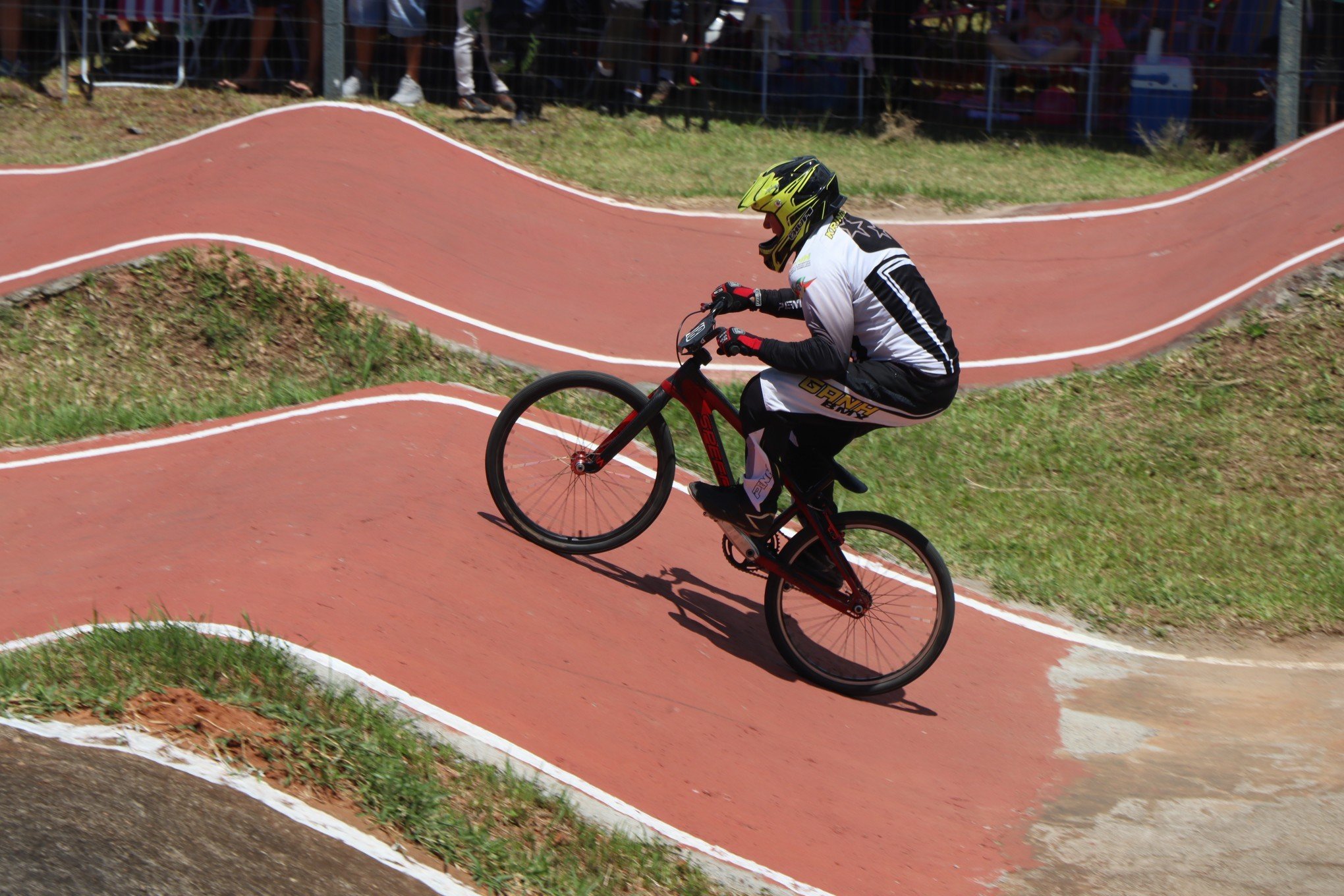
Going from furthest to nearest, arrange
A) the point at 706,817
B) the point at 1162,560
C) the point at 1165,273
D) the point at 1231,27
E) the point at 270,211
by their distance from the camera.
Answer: the point at 1231,27 → the point at 1165,273 → the point at 270,211 → the point at 1162,560 → the point at 706,817

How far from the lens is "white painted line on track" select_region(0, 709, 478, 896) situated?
3682mm

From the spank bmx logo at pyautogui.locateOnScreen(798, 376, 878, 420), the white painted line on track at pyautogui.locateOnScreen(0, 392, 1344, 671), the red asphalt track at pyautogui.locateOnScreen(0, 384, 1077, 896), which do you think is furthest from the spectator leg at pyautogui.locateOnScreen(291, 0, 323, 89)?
the spank bmx logo at pyautogui.locateOnScreen(798, 376, 878, 420)

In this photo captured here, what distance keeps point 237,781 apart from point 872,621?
3191mm

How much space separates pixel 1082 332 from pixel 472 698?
701cm

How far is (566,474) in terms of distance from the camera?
20.0 ft

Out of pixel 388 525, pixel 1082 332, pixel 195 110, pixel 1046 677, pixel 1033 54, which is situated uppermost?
pixel 1033 54

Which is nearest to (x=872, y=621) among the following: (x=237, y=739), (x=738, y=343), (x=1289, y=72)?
(x=738, y=343)

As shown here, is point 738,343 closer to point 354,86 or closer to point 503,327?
point 503,327

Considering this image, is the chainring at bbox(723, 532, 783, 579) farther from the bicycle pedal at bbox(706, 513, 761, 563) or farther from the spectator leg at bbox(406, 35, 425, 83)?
the spectator leg at bbox(406, 35, 425, 83)

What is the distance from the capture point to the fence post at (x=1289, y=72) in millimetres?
13227

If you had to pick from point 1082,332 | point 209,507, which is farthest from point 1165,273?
point 209,507

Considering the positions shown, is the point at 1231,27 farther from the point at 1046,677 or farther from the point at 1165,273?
the point at 1046,677

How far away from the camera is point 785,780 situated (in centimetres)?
481

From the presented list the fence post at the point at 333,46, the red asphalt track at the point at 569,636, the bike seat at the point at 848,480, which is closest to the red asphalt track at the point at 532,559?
the red asphalt track at the point at 569,636
